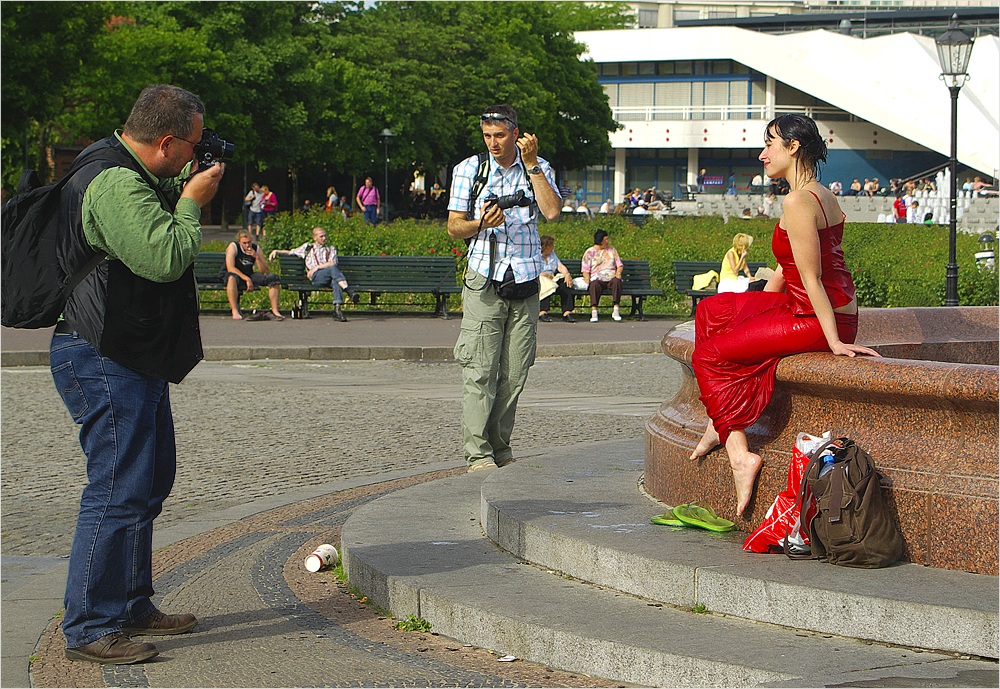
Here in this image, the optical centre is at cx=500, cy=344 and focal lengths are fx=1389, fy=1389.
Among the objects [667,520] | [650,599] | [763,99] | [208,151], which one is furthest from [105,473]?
[763,99]

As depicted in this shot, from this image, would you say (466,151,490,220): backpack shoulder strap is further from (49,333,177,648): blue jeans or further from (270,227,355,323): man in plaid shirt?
(270,227,355,323): man in plaid shirt

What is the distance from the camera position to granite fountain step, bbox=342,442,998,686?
169 inches

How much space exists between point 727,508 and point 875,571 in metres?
0.97

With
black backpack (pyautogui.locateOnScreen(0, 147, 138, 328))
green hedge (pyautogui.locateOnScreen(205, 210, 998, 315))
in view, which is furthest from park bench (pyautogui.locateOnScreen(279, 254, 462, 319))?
black backpack (pyautogui.locateOnScreen(0, 147, 138, 328))

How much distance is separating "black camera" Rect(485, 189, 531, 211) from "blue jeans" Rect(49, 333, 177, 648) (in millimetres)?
3112

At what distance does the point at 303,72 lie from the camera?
51.7 meters

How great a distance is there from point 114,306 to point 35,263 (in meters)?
0.30

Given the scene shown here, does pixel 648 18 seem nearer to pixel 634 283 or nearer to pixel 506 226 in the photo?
pixel 634 283

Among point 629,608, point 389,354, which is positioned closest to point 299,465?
point 629,608

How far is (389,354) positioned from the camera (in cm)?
1611

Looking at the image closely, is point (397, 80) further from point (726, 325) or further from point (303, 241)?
point (726, 325)

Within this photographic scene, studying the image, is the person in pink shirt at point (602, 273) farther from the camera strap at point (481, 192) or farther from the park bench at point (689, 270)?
the camera strap at point (481, 192)

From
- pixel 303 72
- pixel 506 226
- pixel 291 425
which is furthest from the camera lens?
pixel 303 72

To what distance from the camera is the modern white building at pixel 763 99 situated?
84.9 metres
